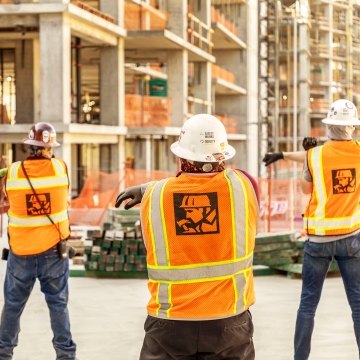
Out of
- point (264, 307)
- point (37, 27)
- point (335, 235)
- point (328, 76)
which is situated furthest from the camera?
point (328, 76)

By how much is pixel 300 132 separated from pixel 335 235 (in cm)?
8199

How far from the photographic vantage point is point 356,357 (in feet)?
25.7

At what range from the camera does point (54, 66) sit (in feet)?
80.7

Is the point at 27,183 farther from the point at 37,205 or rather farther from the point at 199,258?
the point at 199,258

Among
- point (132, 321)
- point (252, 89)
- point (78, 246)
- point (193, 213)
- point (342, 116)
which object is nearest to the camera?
point (193, 213)

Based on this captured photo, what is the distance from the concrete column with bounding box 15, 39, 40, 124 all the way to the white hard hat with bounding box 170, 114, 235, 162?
26256 millimetres

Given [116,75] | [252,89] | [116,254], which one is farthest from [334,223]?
[252,89]

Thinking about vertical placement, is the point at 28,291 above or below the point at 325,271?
below

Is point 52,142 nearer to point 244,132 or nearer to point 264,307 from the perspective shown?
point 264,307

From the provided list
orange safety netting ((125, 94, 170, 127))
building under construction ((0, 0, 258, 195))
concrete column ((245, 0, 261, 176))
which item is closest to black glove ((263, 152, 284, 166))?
building under construction ((0, 0, 258, 195))

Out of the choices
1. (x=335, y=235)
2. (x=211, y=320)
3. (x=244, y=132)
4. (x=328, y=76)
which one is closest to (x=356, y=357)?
(x=335, y=235)

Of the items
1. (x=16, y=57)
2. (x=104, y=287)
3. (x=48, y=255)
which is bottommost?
(x=104, y=287)

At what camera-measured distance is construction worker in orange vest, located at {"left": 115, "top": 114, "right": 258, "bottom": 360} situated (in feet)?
13.6

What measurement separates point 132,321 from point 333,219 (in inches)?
148
